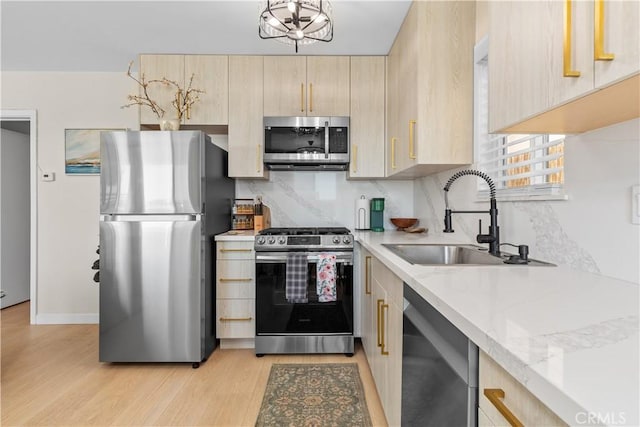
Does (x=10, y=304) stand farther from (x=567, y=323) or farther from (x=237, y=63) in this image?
(x=567, y=323)

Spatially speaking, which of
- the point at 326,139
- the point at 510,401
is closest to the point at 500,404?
the point at 510,401

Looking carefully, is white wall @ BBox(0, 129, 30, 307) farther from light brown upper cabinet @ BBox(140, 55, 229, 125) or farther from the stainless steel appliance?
the stainless steel appliance

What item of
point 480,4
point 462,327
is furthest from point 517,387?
point 480,4

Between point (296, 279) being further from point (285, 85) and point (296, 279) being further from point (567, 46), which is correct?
point (567, 46)

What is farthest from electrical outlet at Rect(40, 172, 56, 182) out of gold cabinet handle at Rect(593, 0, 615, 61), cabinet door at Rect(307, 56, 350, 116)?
gold cabinet handle at Rect(593, 0, 615, 61)

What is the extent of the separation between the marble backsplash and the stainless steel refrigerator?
3.07ft

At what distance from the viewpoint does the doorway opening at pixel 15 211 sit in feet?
13.5

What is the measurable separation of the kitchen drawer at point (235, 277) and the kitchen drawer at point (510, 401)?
7.07 feet

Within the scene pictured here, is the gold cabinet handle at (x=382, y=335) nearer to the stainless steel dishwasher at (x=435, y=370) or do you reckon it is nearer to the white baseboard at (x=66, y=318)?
the stainless steel dishwasher at (x=435, y=370)

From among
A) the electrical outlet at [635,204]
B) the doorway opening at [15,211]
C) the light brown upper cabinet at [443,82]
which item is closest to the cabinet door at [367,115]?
the light brown upper cabinet at [443,82]

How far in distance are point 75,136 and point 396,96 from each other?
3.02 meters

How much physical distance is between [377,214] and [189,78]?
2.01 m

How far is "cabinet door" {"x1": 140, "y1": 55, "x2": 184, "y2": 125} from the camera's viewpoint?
Answer: 2990 millimetres

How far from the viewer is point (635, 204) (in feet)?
3.60
